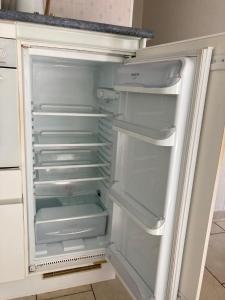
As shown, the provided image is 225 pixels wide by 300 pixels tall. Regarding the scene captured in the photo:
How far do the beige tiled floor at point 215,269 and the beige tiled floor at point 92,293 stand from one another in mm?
465

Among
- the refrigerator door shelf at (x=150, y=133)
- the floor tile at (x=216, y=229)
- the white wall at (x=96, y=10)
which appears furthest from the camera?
the floor tile at (x=216, y=229)

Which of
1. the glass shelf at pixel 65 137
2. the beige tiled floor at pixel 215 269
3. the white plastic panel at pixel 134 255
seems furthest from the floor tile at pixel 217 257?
the glass shelf at pixel 65 137

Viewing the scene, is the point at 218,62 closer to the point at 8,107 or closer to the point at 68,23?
the point at 68,23

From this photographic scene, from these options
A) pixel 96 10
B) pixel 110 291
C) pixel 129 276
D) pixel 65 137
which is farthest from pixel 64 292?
pixel 96 10

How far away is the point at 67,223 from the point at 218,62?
112 cm

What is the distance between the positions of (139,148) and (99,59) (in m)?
0.45

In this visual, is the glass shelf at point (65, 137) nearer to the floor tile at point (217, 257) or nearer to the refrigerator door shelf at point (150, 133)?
the refrigerator door shelf at point (150, 133)

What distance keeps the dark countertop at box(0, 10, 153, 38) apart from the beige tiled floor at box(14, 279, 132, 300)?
1352 mm

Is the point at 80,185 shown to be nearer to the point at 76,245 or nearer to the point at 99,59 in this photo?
the point at 76,245

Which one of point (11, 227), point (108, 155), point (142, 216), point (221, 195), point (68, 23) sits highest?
point (68, 23)

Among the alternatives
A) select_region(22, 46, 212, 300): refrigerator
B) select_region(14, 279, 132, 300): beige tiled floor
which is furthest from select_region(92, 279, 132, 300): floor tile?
select_region(22, 46, 212, 300): refrigerator

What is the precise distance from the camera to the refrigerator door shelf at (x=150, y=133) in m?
0.84

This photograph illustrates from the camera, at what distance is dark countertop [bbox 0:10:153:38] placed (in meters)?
0.98

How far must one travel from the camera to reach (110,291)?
1.44 m
